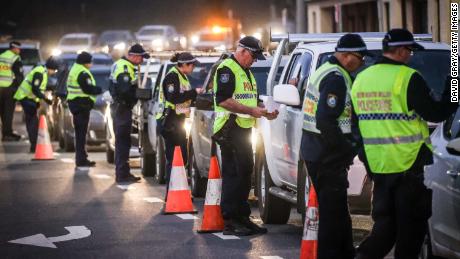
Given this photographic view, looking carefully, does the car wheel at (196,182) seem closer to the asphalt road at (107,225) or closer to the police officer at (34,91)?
the asphalt road at (107,225)

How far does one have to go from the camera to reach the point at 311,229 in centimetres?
1060

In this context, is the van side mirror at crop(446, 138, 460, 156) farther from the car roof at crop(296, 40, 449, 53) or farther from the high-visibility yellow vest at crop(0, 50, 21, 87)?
the high-visibility yellow vest at crop(0, 50, 21, 87)

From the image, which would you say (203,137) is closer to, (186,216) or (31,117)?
(186,216)

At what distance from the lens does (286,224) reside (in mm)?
14727

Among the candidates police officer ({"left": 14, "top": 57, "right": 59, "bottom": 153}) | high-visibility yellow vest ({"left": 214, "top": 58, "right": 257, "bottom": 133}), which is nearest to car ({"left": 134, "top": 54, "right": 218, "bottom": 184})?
police officer ({"left": 14, "top": 57, "right": 59, "bottom": 153})

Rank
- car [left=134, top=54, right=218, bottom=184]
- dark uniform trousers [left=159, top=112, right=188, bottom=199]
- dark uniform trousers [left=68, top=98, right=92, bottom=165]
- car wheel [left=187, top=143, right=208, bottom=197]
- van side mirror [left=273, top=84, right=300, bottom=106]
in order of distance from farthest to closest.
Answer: dark uniform trousers [left=68, top=98, right=92, bottom=165] < car [left=134, top=54, right=218, bottom=184] < car wheel [left=187, top=143, right=208, bottom=197] < dark uniform trousers [left=159, top=112, right=188, bottom=199] < van side mirror [left=273, top=84, right=300, bottom=106]

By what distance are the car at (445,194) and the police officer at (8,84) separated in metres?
20.8

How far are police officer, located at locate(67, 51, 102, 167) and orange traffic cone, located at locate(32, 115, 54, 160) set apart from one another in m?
2.17

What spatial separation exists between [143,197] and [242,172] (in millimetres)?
4413

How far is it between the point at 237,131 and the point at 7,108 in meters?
17.7

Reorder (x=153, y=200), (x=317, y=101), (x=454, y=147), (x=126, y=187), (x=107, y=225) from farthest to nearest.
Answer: (x=126, y=187) → (x=153, y=200) → (x=107, y=225) → (x=317, y=101) → (x=454, y=147)

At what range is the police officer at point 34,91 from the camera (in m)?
26.6

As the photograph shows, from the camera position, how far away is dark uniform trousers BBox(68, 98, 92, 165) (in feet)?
74.6

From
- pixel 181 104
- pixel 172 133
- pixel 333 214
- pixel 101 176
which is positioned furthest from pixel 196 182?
pixel 333 214
